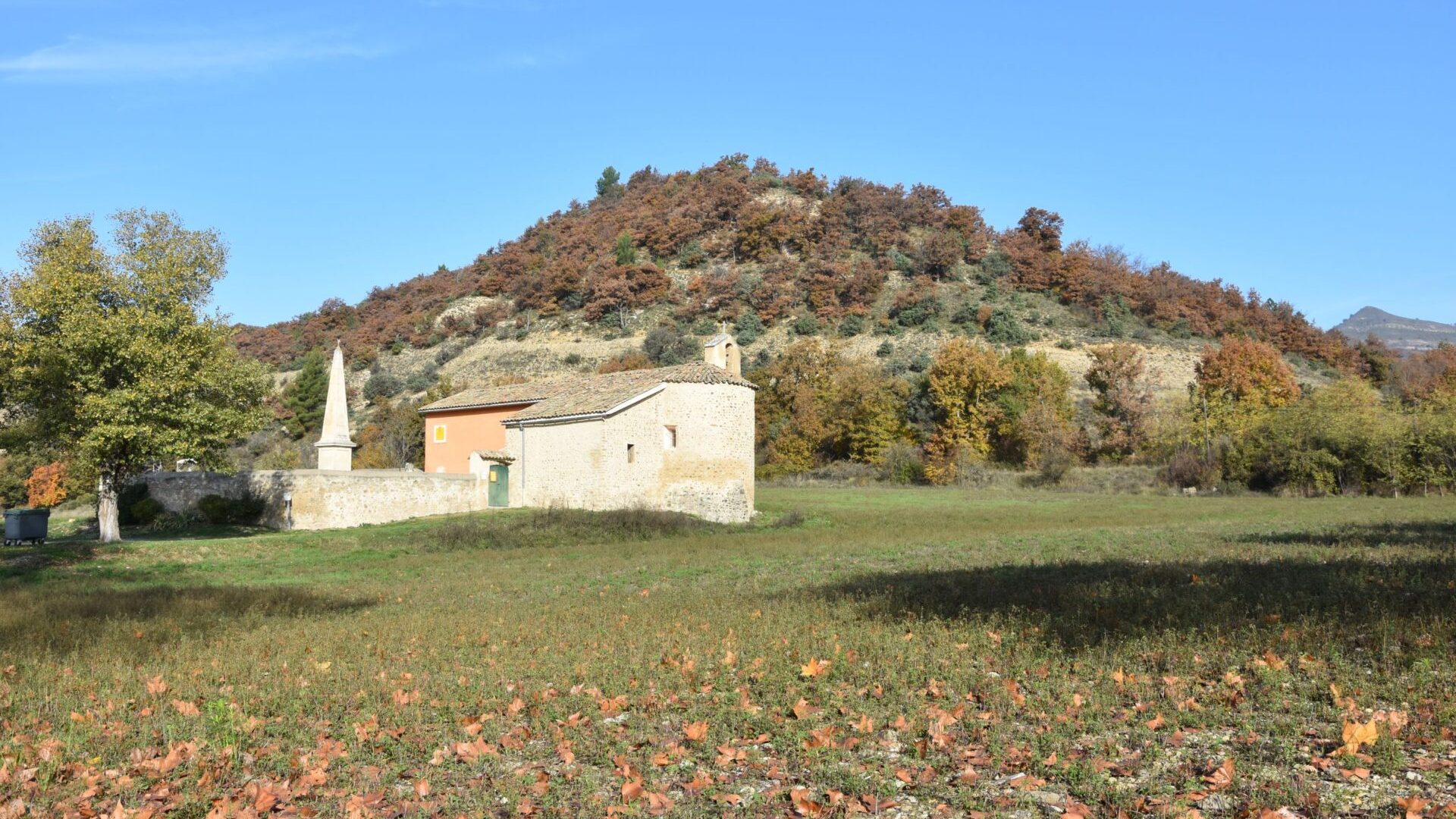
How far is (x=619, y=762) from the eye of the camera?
5648mm

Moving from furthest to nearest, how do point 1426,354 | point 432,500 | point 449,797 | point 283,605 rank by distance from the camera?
point 1426,354
point 432,500
point 283,605
point 449,797

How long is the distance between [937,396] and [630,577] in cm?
4398

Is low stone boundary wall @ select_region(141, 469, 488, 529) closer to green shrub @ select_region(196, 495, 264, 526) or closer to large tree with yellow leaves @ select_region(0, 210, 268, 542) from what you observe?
green shrub @ select_region(196, 495, 264, 526)

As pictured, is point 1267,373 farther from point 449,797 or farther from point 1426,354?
point 449,797

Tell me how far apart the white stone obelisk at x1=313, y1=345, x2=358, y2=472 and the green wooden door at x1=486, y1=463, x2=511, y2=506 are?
5.09m

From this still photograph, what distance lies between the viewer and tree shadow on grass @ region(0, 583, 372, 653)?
33.6 feet

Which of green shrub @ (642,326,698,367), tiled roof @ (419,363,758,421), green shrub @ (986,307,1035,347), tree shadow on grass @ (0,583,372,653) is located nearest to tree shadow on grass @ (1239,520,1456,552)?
tree shadow on grass @ (0,583,372,653)

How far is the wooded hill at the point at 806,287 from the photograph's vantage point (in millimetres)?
81438

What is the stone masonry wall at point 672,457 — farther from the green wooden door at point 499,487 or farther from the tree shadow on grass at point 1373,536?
the tree shadow on grass at point 1373,536

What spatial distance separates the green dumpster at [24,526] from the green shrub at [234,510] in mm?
7650

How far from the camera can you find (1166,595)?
35.1ft

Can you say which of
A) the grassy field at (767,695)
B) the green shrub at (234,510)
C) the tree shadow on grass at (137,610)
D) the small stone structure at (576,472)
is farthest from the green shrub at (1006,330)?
the tree shadow on grass at (137,610)

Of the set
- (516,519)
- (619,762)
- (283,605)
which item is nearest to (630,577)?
(283,605)

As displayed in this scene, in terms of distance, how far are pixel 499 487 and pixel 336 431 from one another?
624 centimetres
